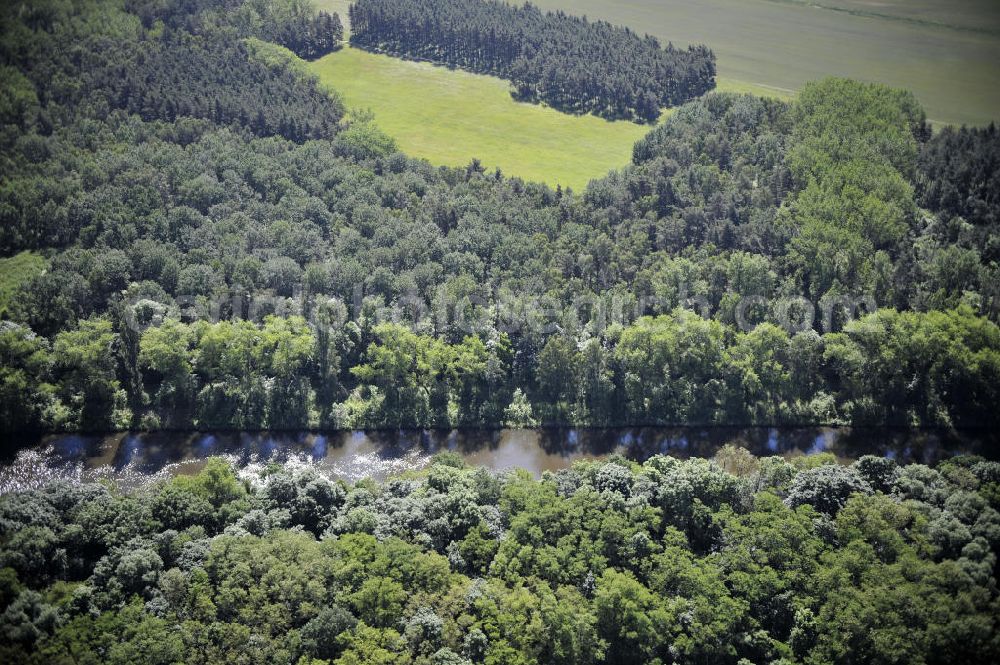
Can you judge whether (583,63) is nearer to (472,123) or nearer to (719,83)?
(719,83)

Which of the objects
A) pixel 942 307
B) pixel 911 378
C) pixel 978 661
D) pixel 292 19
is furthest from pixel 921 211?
pixel 292 19

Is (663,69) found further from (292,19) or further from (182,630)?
(182,630)

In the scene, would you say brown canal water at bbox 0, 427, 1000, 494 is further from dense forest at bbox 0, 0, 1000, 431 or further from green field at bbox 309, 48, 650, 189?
green field at bbox 309, 48, 650, 189

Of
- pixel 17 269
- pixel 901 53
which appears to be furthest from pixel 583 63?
pixel 17 269

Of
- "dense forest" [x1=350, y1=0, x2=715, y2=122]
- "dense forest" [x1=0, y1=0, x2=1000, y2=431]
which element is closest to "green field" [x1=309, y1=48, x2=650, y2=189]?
"dense forest" [x1=350, y1=0, x2=715, y2=122]

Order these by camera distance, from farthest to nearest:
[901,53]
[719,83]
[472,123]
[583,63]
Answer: [719,83] → [583,63] → [901,53] → [472,123]

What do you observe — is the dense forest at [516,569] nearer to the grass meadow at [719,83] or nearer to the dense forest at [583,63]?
the grass meadow at [719,83]
